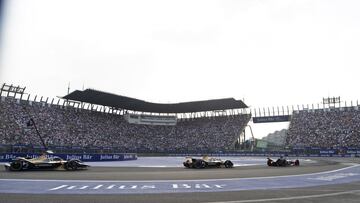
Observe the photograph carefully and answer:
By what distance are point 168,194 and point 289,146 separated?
62.1 m

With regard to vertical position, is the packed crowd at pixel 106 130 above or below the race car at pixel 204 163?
above

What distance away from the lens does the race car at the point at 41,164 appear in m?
22.4

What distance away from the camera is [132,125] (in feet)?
258

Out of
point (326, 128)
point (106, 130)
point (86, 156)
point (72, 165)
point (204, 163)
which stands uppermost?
point (326, 128)

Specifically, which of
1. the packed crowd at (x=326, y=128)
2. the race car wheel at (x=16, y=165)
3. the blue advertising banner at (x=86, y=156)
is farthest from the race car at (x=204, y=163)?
the packed crowd at (x=326, y=128)

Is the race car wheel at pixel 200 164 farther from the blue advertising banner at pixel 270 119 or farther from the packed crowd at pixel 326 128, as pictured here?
the blue advertising banner at pixel 270 119

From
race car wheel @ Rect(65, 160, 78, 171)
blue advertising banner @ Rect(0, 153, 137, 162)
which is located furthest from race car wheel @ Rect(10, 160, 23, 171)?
blue advertising banner @ Rect(0, 153, 137, 162)

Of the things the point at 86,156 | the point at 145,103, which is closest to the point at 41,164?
the point at 86,156

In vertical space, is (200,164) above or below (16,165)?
below

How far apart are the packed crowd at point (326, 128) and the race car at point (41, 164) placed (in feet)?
177

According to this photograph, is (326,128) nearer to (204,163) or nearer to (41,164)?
(204,163)

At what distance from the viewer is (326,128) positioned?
228ft

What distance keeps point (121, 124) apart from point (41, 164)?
5320cm

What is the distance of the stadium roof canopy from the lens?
65.9 m
